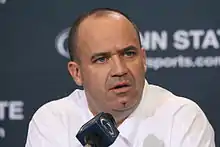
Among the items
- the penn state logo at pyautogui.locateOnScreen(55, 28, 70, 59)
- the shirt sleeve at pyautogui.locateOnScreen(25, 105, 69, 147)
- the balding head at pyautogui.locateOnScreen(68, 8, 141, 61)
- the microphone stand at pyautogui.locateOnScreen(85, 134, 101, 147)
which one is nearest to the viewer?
the microphone stand at pyautogui.locateOnScreen(85, 134, 101, 147)

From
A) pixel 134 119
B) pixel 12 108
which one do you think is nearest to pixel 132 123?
pixel 134 119

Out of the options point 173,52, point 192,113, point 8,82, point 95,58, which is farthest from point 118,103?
point 8,82

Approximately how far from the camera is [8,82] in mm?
2445

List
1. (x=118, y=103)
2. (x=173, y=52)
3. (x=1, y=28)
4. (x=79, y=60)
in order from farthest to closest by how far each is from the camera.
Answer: (x=1, y=28)
(x=173, y=52)
(x=79, y=60)
(x=118, y=103)

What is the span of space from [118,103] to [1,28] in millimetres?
1109

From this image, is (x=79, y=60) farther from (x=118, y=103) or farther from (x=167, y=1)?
(x=167, y=1)

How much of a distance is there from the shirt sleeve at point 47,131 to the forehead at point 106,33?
280mm

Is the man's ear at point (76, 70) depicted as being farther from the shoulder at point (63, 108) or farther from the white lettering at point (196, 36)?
the white lettering at point (196, 36)

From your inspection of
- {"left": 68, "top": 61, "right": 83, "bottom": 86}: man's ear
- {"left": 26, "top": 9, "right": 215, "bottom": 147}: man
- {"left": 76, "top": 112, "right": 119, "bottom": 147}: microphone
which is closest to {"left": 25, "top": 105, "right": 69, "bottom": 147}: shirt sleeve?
{"left": 26, "top": 9, "right": 215, "bottom": 147}: man

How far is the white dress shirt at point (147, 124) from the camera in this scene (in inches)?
60.6

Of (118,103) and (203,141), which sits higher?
(118,103)

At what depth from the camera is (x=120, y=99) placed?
4.76 feet

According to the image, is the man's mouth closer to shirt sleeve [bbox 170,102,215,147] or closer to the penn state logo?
shirt sleeve [bbox 170,102,215,147]

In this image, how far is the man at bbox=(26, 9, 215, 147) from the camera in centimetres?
146
